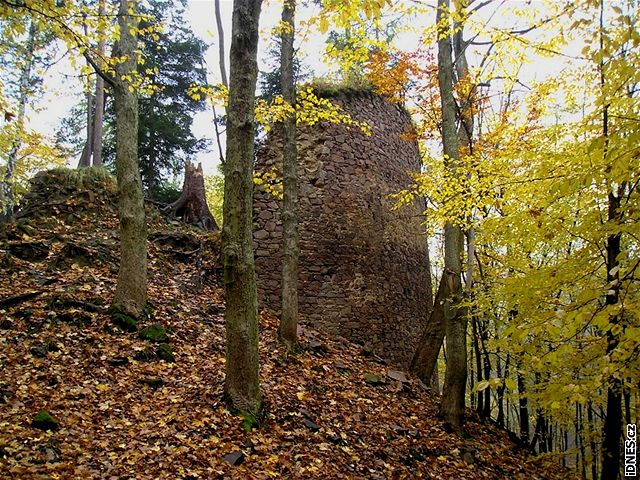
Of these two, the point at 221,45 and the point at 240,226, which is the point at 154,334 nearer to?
the point at 240,226

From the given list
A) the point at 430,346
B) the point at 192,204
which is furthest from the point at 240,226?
the point at 192,204

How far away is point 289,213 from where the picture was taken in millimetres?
7066

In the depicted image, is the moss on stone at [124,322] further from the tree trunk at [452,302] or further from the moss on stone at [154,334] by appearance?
the tree trunk at [452,302]

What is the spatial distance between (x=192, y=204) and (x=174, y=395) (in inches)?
298

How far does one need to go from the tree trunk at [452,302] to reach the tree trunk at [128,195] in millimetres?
4557

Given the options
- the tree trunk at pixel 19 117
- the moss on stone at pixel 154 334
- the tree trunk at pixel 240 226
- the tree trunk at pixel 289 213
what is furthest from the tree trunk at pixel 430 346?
the tree trunk at pixel 19 117

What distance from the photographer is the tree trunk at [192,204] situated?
11625mm

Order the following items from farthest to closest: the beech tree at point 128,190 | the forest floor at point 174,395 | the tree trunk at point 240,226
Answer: the beech tree at point 128,190, the tree trunk at point 240,226, the forest floor at point 174,395

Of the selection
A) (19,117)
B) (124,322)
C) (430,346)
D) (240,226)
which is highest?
(19,117)

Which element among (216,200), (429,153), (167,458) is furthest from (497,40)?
(216,200)

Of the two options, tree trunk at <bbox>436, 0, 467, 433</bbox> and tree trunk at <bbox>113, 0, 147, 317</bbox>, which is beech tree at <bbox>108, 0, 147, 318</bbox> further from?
tree trunk at <bbox>436, 0, 467, 433</bbox>

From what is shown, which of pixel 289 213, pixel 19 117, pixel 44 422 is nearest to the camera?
pixel 44 422

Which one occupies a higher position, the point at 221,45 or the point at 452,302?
the point at 221,45

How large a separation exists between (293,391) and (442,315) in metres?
3.77
